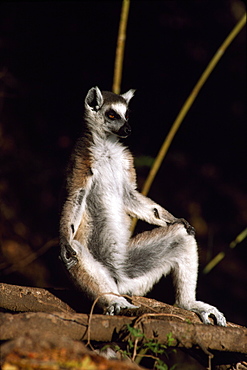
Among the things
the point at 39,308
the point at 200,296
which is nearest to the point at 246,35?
the point at 200,296

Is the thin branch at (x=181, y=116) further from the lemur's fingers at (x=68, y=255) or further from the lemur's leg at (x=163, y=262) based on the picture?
the lemur's fingers at (x=68, y=255)

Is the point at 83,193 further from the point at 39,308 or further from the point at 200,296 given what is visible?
the point at 200,296

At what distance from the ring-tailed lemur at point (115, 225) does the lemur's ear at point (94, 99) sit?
0.01 meters

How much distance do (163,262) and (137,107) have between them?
3929 mm

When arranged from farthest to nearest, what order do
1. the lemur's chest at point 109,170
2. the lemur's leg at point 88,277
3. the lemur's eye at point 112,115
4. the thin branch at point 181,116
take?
the thin branch at point 181,116 < the lemur's eye at point 112,115 < the lemur's chest at point 109,170 < the lemur's leg at point 88,277

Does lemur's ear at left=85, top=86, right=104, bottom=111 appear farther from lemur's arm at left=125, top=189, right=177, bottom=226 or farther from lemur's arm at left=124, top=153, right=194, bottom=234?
lemur's arm at left=125, top=189, right=177, bottom=226

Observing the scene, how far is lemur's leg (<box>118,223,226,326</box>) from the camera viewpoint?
13.7 ft

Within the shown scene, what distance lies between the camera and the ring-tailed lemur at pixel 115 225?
13.6 ft

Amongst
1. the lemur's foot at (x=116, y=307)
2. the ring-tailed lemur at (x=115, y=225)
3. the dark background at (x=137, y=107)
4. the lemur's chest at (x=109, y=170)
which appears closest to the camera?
the lemur's foot at (x=116, y=307)

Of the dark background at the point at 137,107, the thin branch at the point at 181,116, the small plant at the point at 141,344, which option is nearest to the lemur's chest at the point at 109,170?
the thin branch at the point at 181,116

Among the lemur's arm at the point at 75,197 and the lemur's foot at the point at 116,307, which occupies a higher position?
the lemur's arm at the point at 75,197

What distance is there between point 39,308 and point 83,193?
105 centimetres

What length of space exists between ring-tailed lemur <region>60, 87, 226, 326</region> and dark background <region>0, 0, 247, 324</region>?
3.13 m

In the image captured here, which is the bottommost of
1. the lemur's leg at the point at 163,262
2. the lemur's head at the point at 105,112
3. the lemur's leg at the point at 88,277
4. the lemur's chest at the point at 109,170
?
the lemur's leg at the point at 88,277
